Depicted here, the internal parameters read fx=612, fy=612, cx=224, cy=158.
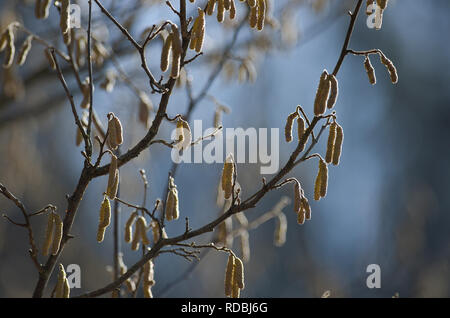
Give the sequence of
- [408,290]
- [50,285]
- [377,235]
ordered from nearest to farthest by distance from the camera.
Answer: [377,235] < [408,290] < [50,285]

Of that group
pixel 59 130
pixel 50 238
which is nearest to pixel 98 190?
pixel 59 130

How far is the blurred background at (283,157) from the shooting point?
2600 millimetres

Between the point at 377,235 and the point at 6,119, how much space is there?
2173 mm

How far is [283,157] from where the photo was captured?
554cm

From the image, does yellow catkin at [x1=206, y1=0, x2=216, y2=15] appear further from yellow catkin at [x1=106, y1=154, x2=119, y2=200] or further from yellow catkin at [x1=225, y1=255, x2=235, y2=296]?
yellow catkin at [x1=225, y1=255, x2=235, y2=296]

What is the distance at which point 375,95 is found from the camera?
7.61 metres

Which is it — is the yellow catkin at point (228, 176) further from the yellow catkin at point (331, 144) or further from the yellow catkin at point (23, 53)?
the yellow catkin at point (23, 53)

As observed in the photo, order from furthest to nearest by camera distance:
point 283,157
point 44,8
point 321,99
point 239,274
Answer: point 283,157 < point 44,8 < point 239,274 < point 321,99

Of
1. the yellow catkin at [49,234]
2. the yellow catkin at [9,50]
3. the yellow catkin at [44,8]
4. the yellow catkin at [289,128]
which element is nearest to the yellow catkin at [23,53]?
the yellow catkin at [9,50]

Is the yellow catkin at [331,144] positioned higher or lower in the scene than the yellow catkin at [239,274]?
higher

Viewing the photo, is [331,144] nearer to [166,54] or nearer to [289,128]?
[289,128]

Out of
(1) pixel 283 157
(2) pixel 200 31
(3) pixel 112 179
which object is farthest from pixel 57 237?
(1) pixel 283 157

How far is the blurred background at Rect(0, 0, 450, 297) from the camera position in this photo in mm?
2600
